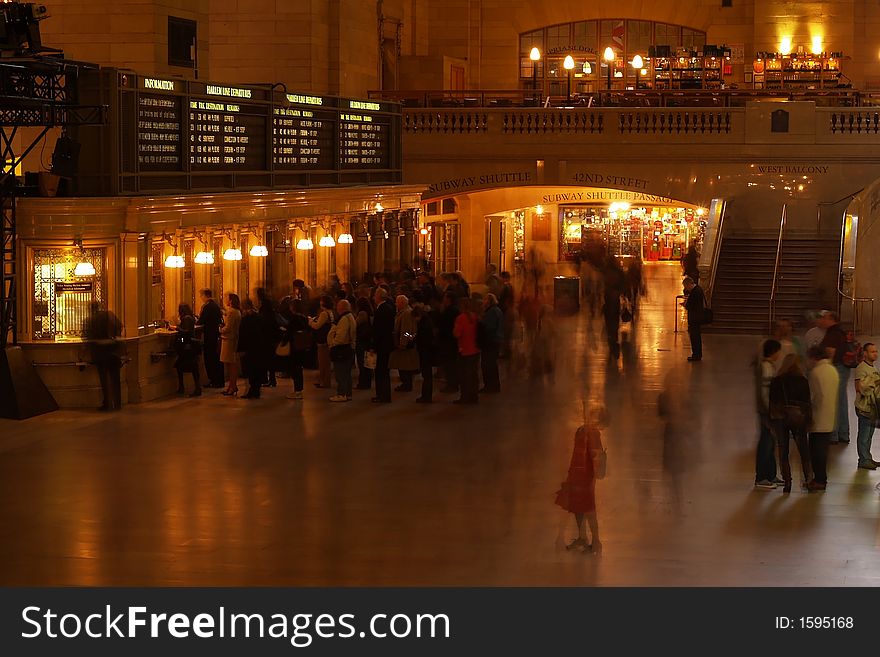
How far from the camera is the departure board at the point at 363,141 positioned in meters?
26.8

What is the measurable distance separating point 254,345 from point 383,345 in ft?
5.32

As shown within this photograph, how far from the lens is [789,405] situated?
13773 millimetres

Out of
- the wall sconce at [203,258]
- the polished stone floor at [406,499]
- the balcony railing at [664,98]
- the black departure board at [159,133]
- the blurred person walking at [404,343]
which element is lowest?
the polished stone floor at [406,499]

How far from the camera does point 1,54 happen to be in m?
17.8

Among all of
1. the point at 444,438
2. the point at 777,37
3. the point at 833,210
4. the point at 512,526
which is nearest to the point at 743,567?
the point at 512,526

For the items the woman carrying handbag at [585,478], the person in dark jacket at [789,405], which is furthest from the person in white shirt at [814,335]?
the woman carrying handbag at [585,478]

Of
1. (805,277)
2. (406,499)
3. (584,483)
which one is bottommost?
(406,499)

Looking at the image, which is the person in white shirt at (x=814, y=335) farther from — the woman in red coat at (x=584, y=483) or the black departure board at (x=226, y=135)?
the black departure board at (x=226, y=135)

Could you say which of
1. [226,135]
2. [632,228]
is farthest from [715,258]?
[632,228]

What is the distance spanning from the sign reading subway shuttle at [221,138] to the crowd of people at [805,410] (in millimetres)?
8541

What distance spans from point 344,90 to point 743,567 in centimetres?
2510

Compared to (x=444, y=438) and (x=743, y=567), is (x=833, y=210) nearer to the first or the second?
(x=444, y=438)

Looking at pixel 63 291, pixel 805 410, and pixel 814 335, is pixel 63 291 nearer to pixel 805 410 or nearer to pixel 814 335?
pixel 814 335

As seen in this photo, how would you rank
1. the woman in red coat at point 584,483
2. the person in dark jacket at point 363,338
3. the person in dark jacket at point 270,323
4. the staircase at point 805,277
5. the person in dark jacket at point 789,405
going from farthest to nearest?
1. the staircase at point 805,277
2. the person in dark jacket at point 363,338
3. the person in dark jacket at point 270,323
4. the person in dark jacket at point 789,405
5. the woman in red coat at point 584,483
